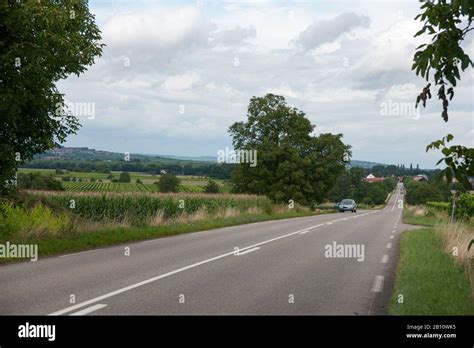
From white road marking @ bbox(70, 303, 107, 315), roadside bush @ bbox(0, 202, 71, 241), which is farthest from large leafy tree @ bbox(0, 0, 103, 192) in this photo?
white road marking @ bbox(70, 303, 107, 315)

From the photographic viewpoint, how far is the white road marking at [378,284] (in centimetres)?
863

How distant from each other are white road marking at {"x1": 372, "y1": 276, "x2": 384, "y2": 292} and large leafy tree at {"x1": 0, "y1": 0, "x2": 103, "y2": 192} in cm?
827

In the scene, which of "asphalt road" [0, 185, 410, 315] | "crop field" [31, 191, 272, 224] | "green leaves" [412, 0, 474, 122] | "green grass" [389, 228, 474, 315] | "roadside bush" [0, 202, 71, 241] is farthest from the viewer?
"crop field" [31, 191, 272, 224]

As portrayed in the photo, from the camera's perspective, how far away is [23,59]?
11.0 meters

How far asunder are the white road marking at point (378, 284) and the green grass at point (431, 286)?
0.94 ft

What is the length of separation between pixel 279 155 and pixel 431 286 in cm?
5001

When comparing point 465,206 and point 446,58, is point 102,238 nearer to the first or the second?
point 446,58

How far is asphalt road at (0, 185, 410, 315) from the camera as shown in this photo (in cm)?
693

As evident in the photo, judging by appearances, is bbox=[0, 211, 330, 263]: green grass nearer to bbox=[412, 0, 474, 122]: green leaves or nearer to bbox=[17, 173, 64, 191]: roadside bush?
bbox=[17, 173, 64, 191]: roadside bush

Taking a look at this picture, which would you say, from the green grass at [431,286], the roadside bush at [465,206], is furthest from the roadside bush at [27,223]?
the roadside bush at [465,206]

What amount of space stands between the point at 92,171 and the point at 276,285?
2226 centimetres

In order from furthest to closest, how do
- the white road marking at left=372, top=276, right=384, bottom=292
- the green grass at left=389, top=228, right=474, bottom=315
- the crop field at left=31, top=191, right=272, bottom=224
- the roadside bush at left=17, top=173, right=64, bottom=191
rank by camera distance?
the roadside bush at left=17, top=173, right=64, bottom=191 → the crop field at left=31, top=191, right=272, bottom=224 → the white road marking at left=372, top=276, right=384, bottom=292 → the green grass at left=389, top=228, right=474, bottom=315

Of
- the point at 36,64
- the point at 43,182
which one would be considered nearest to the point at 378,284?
the point at 36,64
